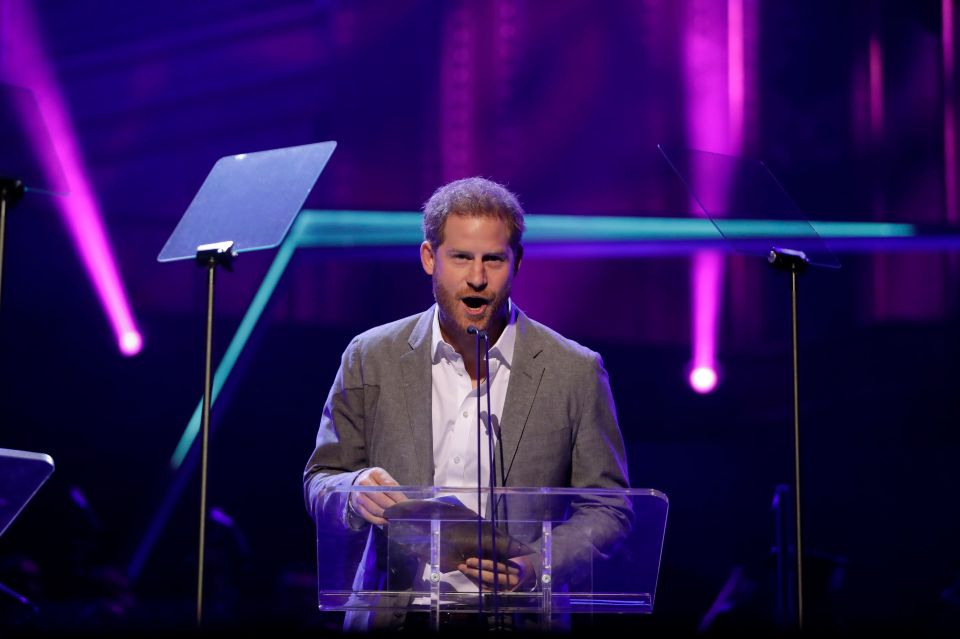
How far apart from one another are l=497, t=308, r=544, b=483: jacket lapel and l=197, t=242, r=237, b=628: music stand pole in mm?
768

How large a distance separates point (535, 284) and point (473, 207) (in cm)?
247

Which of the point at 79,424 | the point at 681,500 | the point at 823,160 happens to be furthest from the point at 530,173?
the point at 79,424

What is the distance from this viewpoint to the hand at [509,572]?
2.22 m

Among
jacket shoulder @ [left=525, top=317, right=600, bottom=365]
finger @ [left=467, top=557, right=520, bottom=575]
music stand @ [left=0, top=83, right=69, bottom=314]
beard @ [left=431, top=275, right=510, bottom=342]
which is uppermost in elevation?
music stand @ [left=0, top=83, right=69, bottom=314]

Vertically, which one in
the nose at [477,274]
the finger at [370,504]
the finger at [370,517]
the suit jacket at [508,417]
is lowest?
the finger at [370,517]

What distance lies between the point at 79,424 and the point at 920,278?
4230 millimetres

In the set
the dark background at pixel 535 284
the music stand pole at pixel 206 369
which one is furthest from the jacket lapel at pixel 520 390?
the dark background at pixel 535 284

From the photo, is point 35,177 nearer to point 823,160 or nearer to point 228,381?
point 228,381

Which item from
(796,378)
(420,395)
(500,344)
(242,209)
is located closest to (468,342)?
(500,344)

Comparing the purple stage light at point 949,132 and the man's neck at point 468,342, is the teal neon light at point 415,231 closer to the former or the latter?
the purple stage light at point 949,132

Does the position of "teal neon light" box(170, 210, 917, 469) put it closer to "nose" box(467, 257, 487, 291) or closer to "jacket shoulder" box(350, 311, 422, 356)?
"jacket shoulder" box(350, 311, 422, 356)

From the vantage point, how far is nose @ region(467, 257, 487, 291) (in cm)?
290

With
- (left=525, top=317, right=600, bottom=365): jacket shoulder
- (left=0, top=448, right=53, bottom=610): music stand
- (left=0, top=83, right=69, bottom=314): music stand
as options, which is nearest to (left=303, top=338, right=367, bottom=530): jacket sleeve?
(left=525, top=317, right=600, bottom=365): jacket shoulder

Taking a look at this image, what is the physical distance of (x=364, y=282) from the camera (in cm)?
538
